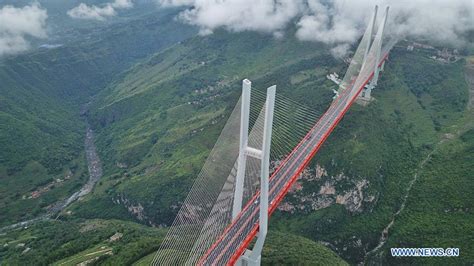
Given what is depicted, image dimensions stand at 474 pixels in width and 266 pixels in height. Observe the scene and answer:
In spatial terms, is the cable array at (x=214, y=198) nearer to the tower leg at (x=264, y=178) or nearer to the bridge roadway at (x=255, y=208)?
the bridge roadway at (x=255, y=208)

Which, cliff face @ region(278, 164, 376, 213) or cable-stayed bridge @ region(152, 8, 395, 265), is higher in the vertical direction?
cliff face @ region(278, 164, 376, 213)

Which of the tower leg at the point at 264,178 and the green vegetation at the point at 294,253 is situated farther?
the green vegetation at the point at 294,253

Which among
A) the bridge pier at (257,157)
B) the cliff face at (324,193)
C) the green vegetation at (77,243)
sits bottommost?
the green vegetation at (77,243)

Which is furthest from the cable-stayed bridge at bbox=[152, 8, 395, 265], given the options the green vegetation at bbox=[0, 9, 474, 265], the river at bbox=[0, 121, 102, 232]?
the river at bbox=[0, 121, 102, 232]

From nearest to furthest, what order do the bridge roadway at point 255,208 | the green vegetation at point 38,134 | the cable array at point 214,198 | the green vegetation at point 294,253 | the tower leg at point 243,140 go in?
1. the tower leg at point 243,140
2. the bridge roadway at point 255,208
3. the cable array at point 214,198
4. the green vegetation at point 294,253
5. the green vegetation at point 38,134

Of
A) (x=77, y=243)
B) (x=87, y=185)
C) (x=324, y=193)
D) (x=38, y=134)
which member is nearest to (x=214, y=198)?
(x=77, y=243)

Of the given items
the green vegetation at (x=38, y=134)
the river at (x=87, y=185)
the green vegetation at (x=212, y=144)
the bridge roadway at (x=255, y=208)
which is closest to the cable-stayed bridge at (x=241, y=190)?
the bridge roadway at (x=255, y=208)

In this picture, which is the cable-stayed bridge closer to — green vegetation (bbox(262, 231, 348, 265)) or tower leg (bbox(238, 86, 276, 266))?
tower leg (bbox(238, 86, 276, 266))

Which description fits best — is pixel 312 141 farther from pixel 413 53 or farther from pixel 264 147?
pixel 413 53

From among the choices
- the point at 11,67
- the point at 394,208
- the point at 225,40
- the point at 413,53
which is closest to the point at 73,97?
the point at 11,67

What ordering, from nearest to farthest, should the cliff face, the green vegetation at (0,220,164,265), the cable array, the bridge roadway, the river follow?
the bridge roadway → the cable array → the green vegetation at (0,220,164,265) → the cliff face → the river

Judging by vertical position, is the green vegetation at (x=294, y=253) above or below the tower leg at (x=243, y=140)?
below

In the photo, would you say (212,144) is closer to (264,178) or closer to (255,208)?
(255,208)
